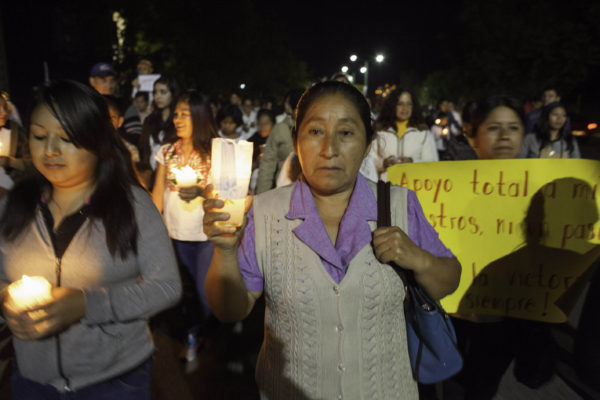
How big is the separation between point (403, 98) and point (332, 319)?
387 centimetres

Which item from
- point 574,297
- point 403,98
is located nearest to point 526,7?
point 403,98

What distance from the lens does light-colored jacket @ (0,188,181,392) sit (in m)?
1.87

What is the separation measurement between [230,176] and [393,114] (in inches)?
155

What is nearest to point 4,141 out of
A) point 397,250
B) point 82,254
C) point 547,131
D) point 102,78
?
point 102,78

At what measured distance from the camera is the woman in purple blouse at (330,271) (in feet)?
5.85

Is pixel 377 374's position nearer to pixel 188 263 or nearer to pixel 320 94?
pixel 320 94

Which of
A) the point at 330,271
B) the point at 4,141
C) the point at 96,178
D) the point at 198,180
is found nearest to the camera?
the point at 330,271

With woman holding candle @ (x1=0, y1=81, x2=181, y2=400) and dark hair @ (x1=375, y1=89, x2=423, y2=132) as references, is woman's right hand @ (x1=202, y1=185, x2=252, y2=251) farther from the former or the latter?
dark hair @ (x1=375, y1=89, x2=423, y2=132)

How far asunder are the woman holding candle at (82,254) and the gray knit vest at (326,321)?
57 cm

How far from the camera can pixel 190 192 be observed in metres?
3.59

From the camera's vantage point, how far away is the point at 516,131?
3.20 m

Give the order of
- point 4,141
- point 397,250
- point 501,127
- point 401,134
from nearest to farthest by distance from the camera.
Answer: point 397,250 → point 501,127 → point 4,141 → point 401,134

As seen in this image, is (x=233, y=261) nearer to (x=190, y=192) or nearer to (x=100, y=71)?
(x=190, y=192)

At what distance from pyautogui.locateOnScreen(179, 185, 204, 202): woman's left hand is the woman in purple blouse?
1.74m
